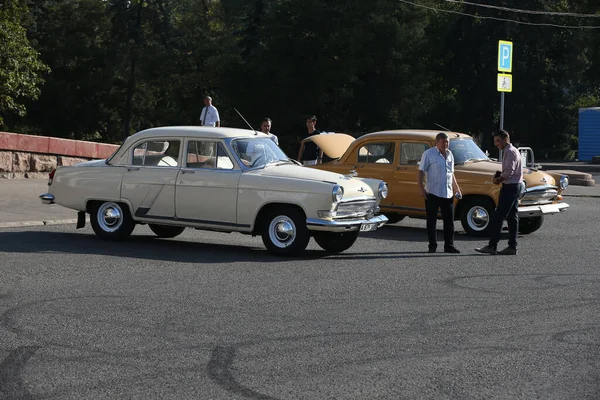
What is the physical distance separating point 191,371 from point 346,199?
6.84 metres

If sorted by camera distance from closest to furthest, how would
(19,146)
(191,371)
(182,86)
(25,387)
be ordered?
(25,387) → (191,371) → (19,146) → (182,86)

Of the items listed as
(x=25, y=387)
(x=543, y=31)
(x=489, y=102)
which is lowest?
(x=25, y=387)

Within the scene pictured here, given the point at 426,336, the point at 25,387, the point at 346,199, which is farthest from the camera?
the point at 346,199

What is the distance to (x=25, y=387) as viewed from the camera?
6305 millimetres

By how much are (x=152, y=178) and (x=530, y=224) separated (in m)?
6.68

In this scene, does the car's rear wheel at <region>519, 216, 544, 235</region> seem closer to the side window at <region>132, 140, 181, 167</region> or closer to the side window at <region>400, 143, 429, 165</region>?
the side window at <region>400, 143, 429, 165</region>

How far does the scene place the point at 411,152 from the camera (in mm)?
17594

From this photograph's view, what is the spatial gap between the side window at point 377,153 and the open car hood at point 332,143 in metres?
1.04

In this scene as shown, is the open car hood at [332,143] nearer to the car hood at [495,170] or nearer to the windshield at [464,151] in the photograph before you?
the windshield at [464,151]

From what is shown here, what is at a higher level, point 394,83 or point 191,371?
point 394,83

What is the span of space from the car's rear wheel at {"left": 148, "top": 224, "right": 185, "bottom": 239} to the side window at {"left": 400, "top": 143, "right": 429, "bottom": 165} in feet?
13.7

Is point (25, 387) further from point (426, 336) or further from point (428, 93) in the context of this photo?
point (428, 93)

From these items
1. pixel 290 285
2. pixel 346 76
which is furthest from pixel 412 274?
pixel 346 76

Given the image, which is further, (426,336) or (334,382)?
(426,336)
